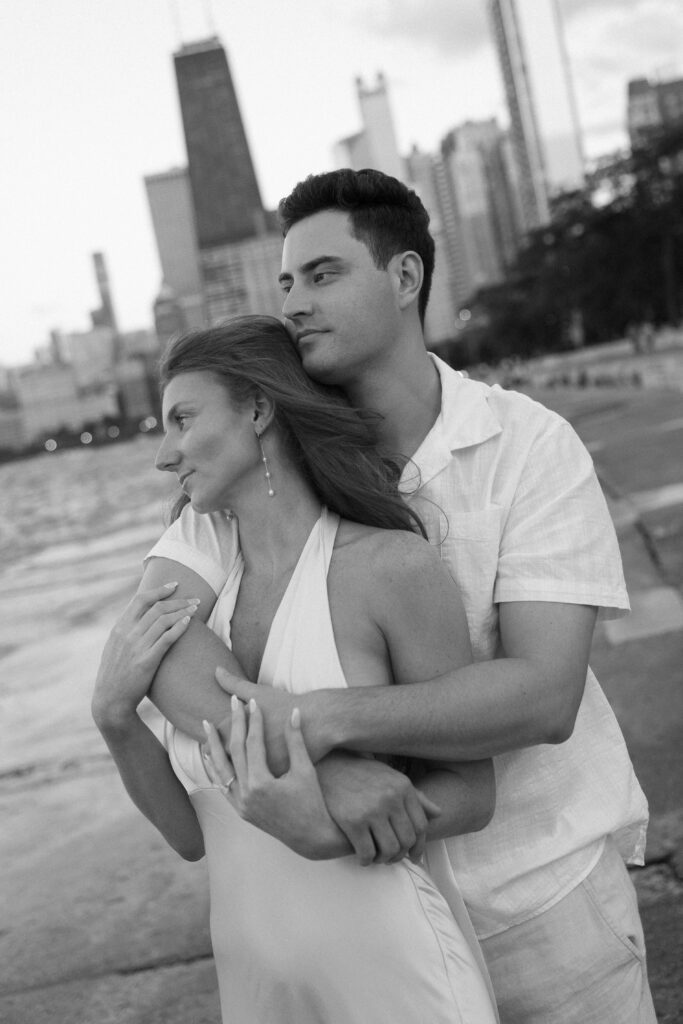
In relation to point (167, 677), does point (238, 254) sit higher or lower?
higher

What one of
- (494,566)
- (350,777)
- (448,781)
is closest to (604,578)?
(494,566)

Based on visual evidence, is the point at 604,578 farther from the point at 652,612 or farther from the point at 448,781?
the point at 652,612

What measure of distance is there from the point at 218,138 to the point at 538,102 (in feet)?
139

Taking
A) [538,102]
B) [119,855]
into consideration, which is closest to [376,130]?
[538,102]

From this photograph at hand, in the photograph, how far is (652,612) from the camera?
5.61 metres

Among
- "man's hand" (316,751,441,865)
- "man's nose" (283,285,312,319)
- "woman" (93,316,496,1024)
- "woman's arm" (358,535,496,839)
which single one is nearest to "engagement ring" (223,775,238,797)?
"woman" (93,316,496,1024)

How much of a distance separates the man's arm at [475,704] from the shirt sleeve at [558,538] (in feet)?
0.11

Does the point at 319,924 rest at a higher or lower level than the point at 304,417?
lower

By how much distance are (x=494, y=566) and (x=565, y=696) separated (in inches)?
9.0

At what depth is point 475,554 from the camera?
70.5 inches

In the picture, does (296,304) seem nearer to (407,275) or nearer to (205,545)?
(407,275)

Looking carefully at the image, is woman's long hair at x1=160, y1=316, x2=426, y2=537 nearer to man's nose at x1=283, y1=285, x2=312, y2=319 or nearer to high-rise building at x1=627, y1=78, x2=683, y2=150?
man's nose at x1=283, y1=285, x2=312, y2=319

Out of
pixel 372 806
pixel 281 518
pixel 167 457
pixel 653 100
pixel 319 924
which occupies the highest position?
pixel 653 100

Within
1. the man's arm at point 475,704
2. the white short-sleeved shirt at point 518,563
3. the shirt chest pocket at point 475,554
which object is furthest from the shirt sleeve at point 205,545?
the shirt chest pocket at point 475,554
